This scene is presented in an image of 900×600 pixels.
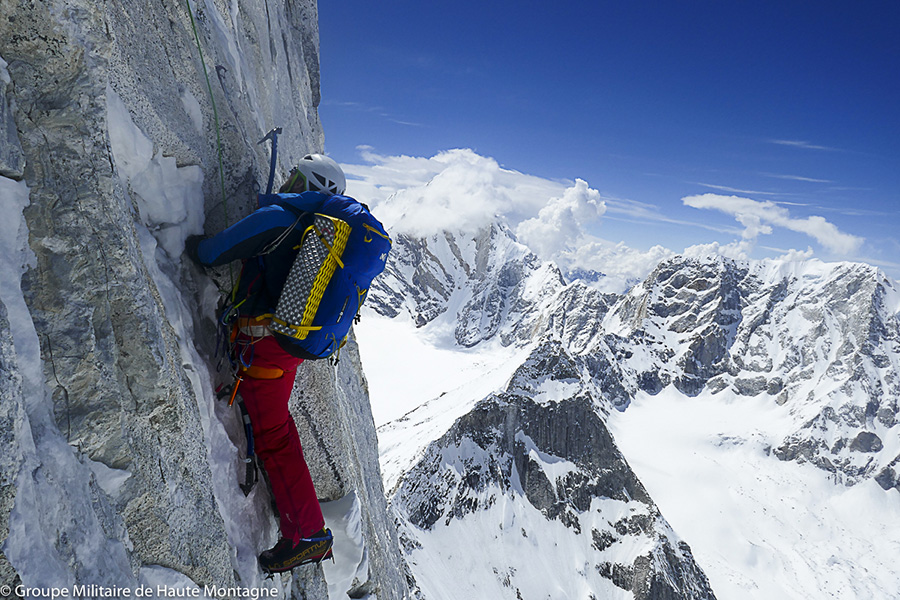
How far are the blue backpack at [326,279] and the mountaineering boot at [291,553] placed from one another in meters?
1.73

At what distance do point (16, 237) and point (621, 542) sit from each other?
56.6m

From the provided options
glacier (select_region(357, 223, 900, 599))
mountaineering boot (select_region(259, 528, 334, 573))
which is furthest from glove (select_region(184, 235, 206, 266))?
glacier (select_region(357, 223, 900, 599))

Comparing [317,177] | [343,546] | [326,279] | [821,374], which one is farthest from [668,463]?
[326,279]

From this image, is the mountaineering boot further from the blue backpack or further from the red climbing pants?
the blue backpack

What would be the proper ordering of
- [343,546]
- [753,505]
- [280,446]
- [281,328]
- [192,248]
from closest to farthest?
[281,328] < [280,446] < [192,248] < [343,546] < [753,505]

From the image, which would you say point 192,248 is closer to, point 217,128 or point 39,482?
point 217,128

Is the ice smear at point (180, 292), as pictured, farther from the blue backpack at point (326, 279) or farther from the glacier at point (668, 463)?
the glacier at point (668, 463)

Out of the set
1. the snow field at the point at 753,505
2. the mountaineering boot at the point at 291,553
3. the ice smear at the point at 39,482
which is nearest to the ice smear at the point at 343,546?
the mountaineering boot at the point at 291,553

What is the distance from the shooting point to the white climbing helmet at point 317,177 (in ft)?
15.7

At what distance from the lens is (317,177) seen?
4816 mm

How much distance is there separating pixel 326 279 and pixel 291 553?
251cm

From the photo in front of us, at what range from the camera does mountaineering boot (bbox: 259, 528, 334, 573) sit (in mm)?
4211

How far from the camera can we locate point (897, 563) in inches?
4897

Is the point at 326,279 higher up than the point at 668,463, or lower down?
higher up
